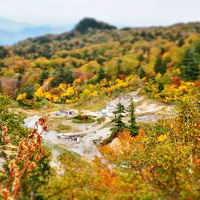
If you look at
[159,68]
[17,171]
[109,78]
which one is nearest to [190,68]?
[159,68]

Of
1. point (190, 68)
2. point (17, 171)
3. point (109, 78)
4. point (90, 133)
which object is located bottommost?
point (90, 133)

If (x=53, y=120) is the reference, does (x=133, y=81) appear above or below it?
above

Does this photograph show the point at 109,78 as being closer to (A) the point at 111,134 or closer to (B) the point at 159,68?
(B) the point at 159,68

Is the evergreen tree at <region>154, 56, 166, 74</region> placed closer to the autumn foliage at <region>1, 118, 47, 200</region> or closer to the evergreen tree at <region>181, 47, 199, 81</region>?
the evergreen tree at <region>181, 47, 199, 81</region>

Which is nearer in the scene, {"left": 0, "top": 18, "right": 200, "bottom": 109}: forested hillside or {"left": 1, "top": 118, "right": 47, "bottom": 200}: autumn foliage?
{"left": 1, "top": 118, "right": 47, "bottom": 200}: autumn foliage

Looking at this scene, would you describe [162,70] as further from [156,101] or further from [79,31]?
[79,31]

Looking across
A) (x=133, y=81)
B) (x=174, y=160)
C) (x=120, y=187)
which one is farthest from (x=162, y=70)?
(x=120, y=187)

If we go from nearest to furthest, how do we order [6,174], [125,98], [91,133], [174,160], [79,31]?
[6,174] < [174,160] < [91,133] < [125,98] < [79,31]

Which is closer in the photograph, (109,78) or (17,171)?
(17,171)

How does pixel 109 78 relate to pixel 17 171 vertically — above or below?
above

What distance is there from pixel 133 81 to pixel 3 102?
37282 mm

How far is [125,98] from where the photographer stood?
43.4 metres

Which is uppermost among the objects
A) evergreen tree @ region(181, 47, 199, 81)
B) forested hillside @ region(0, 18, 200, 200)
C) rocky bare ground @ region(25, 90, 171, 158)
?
evergreen tree @ region(181, 47, 199, 81)

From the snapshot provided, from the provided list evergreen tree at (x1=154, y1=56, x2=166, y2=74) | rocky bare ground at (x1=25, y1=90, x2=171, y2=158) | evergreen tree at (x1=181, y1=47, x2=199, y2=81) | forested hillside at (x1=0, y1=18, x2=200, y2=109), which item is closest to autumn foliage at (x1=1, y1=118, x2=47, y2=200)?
rocky bare ground at (x1=25, y1=90, x2=171, y2=158)
